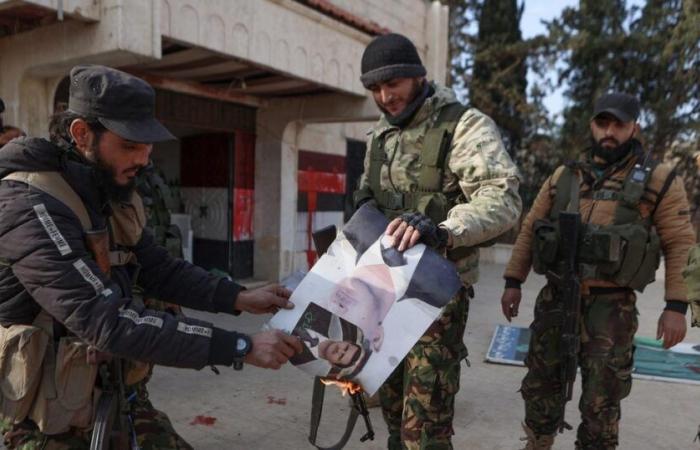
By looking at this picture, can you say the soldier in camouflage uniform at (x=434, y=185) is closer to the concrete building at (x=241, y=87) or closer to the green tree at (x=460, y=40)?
the concrete building at (x=241, y=87)

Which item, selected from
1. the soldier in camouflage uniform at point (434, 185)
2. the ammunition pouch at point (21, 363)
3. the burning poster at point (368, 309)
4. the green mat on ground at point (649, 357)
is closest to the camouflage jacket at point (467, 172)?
the soldier in camouflage uniform at point (434, 185)

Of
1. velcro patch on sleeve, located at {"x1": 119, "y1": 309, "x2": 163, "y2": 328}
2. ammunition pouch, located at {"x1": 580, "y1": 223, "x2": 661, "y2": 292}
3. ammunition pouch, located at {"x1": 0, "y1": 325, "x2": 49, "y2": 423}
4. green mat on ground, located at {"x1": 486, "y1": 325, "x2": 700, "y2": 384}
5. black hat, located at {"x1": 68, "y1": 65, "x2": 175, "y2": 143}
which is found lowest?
green mat on ground, located at {"x1": 486, "y1": 325, "x2": 700, "y2": 384}

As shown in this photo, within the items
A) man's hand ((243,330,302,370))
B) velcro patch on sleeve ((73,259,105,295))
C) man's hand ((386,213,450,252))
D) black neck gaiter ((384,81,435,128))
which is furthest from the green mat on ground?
velcro patch on sleeve ((73,259,105,295))

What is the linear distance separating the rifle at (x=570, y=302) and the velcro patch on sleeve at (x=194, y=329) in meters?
1.75

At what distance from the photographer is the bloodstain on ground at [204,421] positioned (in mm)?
3393

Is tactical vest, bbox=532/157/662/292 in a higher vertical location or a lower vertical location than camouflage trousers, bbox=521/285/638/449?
higher

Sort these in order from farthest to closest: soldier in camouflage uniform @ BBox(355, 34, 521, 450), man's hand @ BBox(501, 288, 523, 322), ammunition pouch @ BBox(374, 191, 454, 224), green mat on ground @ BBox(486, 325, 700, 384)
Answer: green mat on ground @ BBox(486, 325, 700, 384) → man's hand @ BBox(501, 288, 523, 322) → ammunition pouch @ BBox(374, 191, 454, 224) → soldier in camouflage uniform @ BBox(355, 34, 521, 450)

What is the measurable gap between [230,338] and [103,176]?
1.95 feet

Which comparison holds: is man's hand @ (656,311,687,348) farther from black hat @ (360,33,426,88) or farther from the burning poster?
black hat @ (360,33,426,88)

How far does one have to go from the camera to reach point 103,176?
1653 mm

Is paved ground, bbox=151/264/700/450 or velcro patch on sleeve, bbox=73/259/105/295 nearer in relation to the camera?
velcro patch on sleeve, bbox=73/259/105/295

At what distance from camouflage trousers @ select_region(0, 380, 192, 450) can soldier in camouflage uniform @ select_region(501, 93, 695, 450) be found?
1745 millimetres

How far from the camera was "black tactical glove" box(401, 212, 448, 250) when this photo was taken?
1.68m

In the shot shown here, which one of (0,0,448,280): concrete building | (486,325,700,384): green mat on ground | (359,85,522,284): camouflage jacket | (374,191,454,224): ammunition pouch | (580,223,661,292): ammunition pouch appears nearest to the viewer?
(359,85,522,284): camouflage jacket
